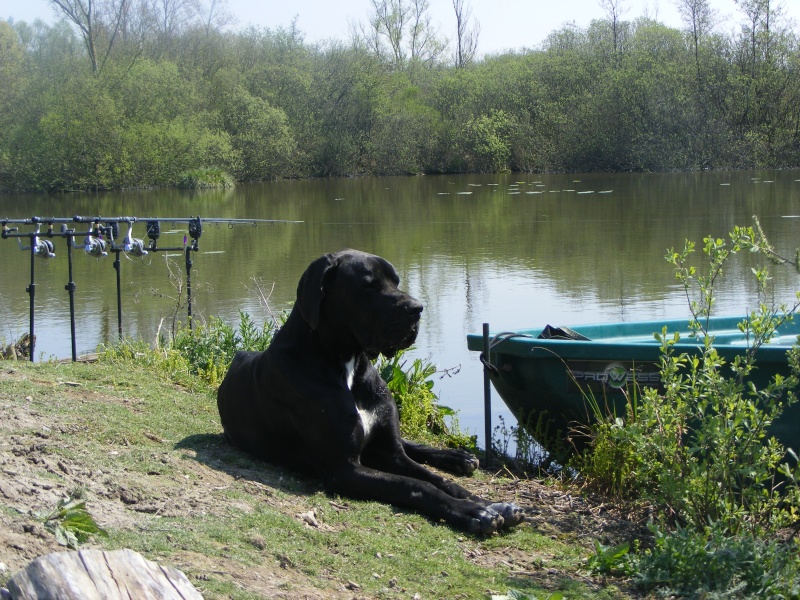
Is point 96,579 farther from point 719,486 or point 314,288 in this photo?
point 719,486

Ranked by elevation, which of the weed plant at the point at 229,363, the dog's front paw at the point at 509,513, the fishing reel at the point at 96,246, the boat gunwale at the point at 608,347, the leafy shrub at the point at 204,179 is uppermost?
the leafy shrub at the point at 204,179

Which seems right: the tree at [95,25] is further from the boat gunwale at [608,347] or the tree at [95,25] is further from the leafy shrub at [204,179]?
the boat gunwale at [608,347]

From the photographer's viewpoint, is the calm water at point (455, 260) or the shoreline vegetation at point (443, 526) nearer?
the shoreline vegetation at point (443, 526)

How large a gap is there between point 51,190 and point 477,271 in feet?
128

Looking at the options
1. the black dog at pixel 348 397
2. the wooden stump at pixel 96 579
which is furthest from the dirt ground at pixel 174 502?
the wooden stump at pixel 96 579

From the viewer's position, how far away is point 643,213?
26.7 m

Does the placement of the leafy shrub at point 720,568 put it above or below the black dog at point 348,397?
below

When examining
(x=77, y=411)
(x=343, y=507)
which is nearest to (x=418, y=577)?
(x=343, y=507)

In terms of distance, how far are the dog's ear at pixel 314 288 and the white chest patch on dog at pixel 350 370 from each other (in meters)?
0.32

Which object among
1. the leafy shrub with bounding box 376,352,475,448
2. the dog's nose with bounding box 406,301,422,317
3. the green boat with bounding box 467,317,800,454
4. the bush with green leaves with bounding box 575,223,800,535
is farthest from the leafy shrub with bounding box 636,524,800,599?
the leafy shrub with bounding box 376,352,475,448

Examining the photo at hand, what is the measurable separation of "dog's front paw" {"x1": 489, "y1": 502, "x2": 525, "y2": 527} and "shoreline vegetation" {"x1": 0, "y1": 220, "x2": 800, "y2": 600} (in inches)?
2.8

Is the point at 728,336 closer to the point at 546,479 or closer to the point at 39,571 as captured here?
the point at 546,479

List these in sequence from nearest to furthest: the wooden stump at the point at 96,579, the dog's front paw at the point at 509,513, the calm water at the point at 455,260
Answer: the wooden stump at the point at 96,579 < the dog's front paw at the point at 509,513 < the calm water at the point at 455,260

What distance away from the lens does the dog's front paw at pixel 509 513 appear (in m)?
4.86
